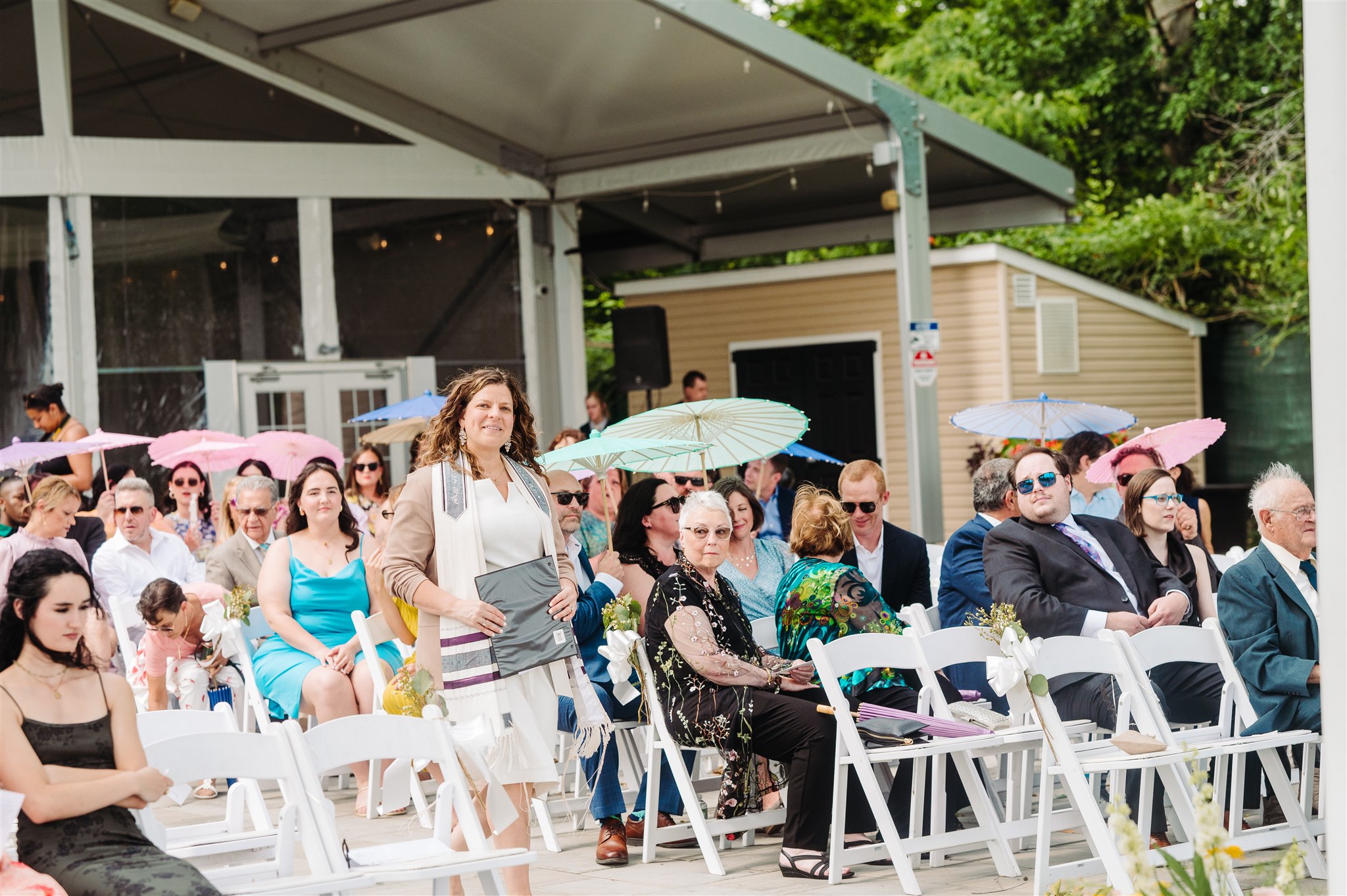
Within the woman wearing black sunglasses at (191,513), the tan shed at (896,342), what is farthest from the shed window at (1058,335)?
the woman wearing black sunglasses at (191,513)

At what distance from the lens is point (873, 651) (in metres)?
5.33

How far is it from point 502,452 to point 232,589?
11.0 ft

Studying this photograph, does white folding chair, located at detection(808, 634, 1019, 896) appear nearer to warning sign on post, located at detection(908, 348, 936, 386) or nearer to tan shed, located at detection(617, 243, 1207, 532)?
warning sign on post, located at detection(908, 348, 936, 386)

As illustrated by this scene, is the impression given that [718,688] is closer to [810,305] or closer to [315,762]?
[315,762]

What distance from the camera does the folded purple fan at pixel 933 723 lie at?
16.8 ft

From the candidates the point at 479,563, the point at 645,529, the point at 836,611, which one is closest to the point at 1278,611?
the point at 836,611

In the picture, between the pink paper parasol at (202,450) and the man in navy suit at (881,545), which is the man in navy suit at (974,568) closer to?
the man in navy suit at (881,545)

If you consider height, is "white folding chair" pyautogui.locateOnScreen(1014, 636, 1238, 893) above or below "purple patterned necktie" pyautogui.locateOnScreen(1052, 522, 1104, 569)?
below

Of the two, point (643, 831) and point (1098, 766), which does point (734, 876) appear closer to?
point (643, 831)

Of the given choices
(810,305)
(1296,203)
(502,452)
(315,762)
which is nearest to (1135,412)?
(1296,203)

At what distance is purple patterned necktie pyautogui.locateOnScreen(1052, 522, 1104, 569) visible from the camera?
604cm

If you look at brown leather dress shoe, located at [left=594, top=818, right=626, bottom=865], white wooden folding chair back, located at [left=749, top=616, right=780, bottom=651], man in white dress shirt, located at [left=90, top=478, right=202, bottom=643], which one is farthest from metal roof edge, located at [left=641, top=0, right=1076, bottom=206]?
brown leather dress shoe, located at [left=594, top=818, right=626, bottom=865]

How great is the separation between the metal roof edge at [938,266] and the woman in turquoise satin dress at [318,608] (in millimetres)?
8774

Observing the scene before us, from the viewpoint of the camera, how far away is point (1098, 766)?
462 centimetres
